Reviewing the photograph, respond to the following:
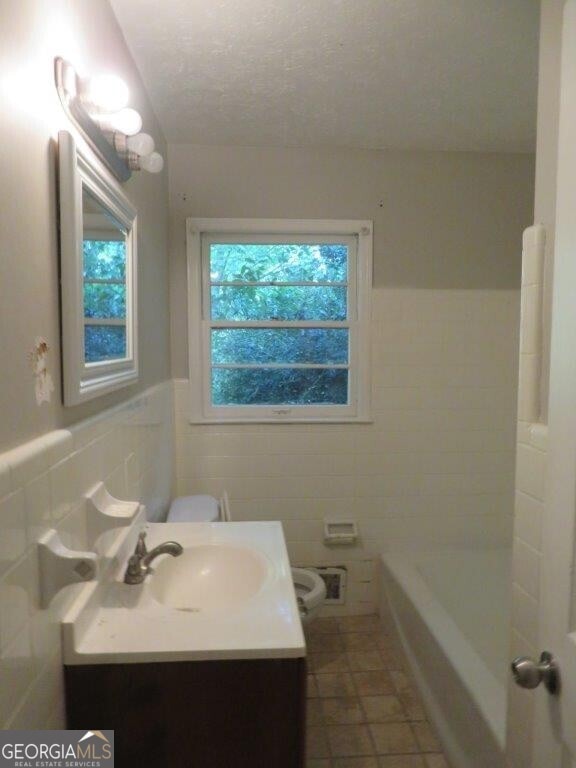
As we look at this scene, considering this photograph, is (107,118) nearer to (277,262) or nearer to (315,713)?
(277,262)

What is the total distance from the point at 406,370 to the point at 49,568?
6.83 ft

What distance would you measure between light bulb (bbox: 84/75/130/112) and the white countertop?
1.08m

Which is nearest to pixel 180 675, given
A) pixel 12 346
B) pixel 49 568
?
pixel 49 568

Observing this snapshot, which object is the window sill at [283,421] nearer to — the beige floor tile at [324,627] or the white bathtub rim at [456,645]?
the white bathtub rim at [456,645]

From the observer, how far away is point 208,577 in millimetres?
1497

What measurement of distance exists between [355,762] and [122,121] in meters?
2.14

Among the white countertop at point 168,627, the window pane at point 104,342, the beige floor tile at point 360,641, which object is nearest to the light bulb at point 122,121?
the window pane at point 104,342

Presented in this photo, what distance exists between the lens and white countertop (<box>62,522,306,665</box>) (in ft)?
3.18

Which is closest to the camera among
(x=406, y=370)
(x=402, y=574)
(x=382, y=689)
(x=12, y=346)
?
(x=12, y=346)

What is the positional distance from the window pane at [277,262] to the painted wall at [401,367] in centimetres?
17

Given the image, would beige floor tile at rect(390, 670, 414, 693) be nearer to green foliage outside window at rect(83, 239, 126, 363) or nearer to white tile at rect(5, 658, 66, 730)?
white tile at rect(5, 658, 66, 730)

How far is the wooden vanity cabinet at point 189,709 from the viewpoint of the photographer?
0.97m

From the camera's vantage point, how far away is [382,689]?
2080 mm

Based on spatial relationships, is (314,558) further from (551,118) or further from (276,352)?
(551,118)
